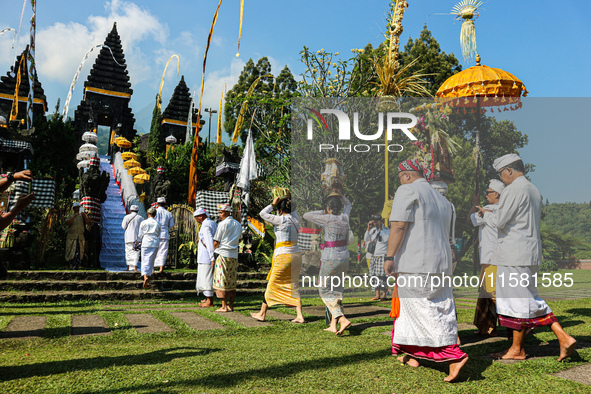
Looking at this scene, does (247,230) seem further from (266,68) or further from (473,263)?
(266,68)

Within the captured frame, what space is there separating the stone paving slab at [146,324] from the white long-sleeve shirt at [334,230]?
7.25ft

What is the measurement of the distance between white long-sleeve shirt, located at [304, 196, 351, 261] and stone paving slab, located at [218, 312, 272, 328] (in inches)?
54.5

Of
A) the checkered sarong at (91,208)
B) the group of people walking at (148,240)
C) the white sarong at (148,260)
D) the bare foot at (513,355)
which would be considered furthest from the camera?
the checkered sarong at (91,208)

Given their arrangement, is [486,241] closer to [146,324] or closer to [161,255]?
[146,324]

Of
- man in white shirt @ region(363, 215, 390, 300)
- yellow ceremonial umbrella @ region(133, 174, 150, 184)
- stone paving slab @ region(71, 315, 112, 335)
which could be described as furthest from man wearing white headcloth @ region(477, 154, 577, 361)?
yellow ceremonial umbrella @ region(133, 174, 150, 184)

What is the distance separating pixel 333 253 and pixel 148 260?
16.2 feet

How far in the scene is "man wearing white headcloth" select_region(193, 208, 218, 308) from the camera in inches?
299

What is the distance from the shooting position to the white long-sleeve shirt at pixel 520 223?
3.96 meters

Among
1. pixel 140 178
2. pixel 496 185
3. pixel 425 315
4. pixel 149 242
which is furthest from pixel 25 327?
pixel 140 178

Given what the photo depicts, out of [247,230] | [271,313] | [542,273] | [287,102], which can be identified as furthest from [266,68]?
→ [542,273]

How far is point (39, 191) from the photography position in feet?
31.9

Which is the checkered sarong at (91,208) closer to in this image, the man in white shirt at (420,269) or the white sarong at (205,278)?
the white sarong at (205,278)

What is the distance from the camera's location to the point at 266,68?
3231 centimetres

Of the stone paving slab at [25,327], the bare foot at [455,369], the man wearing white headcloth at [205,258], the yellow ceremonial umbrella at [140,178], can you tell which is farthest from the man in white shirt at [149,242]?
the bare foot at [455,369]
